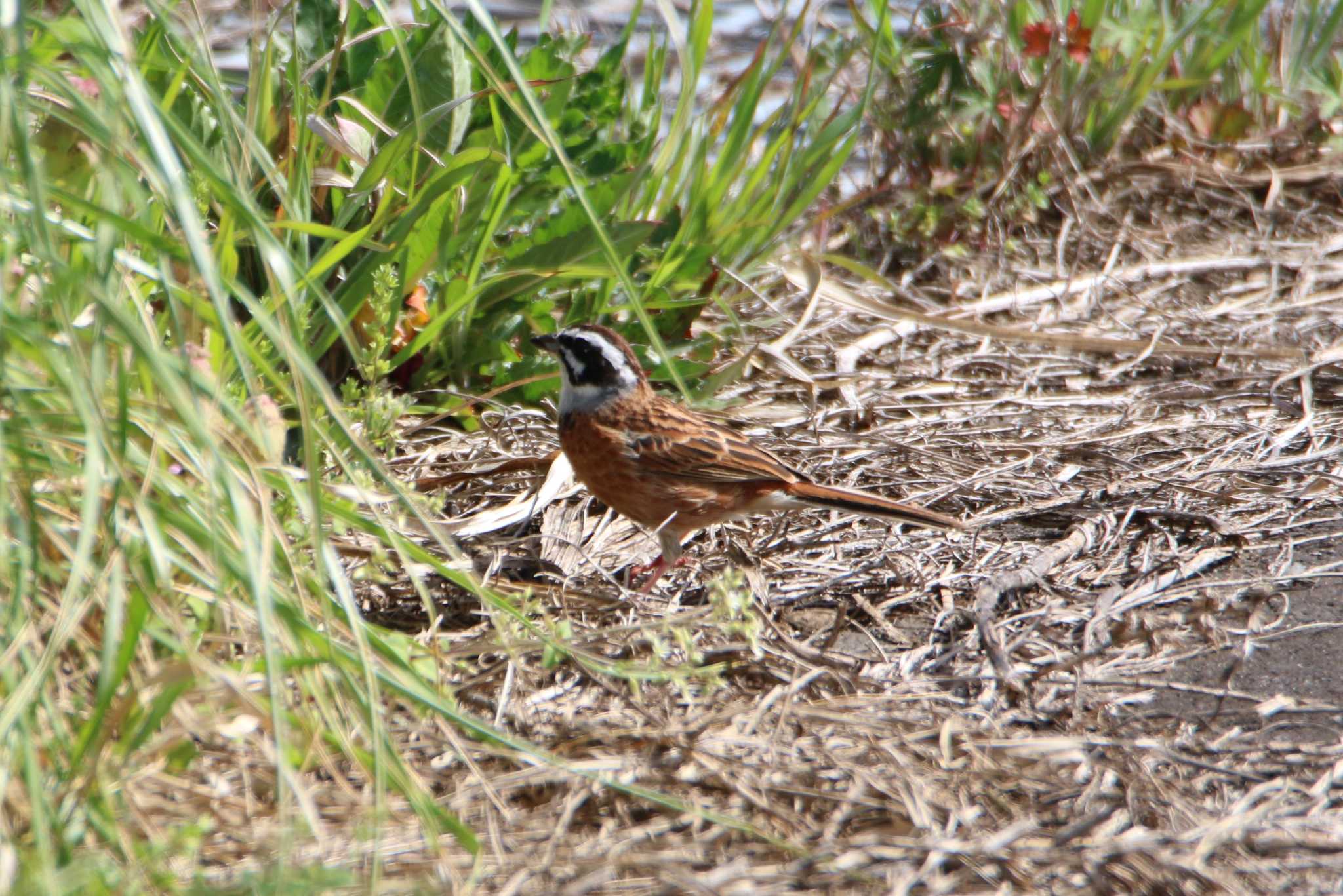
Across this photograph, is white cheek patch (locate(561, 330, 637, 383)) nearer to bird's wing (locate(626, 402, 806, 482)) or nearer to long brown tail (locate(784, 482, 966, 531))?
bird's wing (locate(626, 402, 806, 482))

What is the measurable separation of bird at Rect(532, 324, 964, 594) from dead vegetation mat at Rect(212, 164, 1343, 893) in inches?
5.7

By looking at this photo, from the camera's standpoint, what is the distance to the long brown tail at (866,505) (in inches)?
162

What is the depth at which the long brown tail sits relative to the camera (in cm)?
411

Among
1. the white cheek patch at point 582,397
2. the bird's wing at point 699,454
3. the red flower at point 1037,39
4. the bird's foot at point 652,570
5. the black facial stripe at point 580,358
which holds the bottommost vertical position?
the bird's foot at point 652,570

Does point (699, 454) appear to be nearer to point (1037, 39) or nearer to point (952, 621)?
point (952, 621)

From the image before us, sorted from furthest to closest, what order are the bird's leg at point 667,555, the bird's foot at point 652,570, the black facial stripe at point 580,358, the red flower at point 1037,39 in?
1. the red flower at point 1037,39
2. the black facial stripe at point 580,358
3. the bird's leg at point 667,555
4. the bird's foot at point 652,570

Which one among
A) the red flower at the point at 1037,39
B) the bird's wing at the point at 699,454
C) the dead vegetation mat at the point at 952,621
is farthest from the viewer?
the red flower at the point at 1037,39

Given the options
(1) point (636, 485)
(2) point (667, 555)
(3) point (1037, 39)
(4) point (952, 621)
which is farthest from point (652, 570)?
(3) point (1037, 39)

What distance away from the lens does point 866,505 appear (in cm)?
417

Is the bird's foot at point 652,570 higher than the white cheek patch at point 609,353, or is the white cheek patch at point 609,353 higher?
the white cheek patch at point 609,353

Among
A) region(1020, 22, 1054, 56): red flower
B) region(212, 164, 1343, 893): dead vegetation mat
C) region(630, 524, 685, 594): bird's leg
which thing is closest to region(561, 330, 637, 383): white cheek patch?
region(212, 164, 1343, 893): dead vegetation mat

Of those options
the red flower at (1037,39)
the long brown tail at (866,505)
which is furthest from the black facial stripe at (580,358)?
the red flower at (1037,39)

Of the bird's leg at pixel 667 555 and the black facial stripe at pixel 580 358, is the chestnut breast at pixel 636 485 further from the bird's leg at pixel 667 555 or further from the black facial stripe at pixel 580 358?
the black facial stripe at pixel 580 358

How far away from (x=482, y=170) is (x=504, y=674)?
177 centimetres
